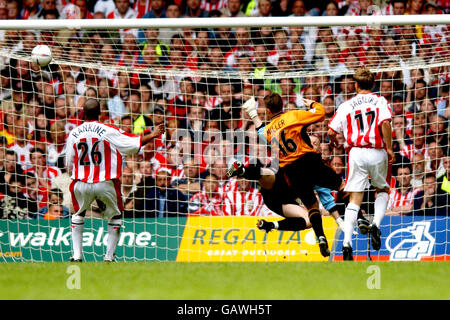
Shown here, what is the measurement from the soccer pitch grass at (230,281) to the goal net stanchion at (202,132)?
9.57 feet

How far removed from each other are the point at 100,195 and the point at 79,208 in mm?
294

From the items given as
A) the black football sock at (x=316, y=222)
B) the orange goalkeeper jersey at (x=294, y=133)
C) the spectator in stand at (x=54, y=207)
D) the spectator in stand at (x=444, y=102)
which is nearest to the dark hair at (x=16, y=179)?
the spectator in stand at (x=54, y=207)

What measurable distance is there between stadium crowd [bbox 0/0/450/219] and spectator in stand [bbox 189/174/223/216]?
0.02m

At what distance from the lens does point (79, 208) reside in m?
8.27

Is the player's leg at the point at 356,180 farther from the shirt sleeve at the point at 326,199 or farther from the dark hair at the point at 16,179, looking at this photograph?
the dark hair at the point at 16,179

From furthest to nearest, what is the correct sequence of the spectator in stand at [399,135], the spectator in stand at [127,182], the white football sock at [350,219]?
the spectator in stand at [399,135] < the spectator in stand at [127,182] < the white football sock at [350,219]

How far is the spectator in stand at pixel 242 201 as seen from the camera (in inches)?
419

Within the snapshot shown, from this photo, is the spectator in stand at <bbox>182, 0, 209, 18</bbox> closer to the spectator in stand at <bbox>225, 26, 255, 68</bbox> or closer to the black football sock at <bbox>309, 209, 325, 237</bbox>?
the spectator in stand at <bbox>225, 26, 255, 68</bbox>

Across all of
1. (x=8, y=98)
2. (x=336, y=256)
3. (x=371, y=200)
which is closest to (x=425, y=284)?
(x=336, y=256)

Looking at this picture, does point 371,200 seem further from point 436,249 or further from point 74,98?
point 74,98

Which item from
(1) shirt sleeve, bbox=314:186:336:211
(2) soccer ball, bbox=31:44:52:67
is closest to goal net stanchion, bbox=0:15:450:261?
(2) soccer ball, bbox=31:44:52:67

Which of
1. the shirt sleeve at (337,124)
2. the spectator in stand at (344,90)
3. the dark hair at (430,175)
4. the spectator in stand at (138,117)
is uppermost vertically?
the spectator in stand at (344,90)

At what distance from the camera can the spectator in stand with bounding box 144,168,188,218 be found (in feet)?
34.6

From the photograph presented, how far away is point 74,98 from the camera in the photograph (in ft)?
37.7
